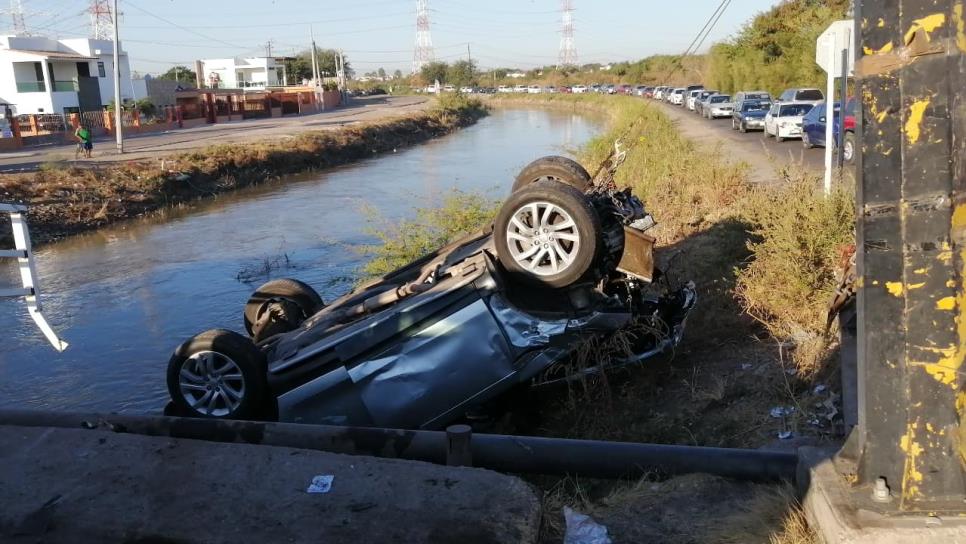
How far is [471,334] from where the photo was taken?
485 cm

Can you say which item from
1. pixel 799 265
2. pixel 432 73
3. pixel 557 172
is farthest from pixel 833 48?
pixel 432 73

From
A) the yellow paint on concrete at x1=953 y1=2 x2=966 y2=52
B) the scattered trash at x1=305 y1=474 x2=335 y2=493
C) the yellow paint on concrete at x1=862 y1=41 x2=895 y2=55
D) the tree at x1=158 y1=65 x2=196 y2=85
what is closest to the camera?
the yellow paint on concrete at x1=953 y1=2 x2=966 y2=52

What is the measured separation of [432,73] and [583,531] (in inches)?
5611

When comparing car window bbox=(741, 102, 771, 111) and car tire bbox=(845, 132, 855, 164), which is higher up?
car window bbox=(741, 102, 771, 111)

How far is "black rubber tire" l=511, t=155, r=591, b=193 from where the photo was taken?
6344 millimetres

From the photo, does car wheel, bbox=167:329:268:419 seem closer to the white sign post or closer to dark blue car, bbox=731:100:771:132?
the white sign post

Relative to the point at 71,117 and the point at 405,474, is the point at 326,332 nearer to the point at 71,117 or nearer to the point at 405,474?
the point at 405,474

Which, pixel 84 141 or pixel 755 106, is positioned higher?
pixel 84 141

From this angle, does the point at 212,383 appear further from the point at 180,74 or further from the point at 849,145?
the point at 180,74

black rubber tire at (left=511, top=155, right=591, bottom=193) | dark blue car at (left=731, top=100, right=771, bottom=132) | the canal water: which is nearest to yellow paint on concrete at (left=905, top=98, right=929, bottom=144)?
black rubber tire at (left=511, top=155, right=591, bottom=193)

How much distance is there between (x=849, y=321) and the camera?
512 cm

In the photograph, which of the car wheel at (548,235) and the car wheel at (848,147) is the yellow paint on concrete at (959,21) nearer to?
the car wheel at (548,235)

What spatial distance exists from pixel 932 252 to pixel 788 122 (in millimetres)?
23106

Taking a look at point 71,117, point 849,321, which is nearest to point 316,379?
point 849,321
